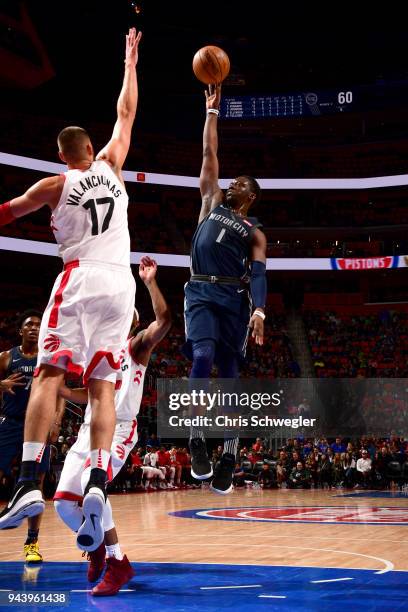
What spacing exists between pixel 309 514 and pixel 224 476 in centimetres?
907

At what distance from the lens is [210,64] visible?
19.0 ft

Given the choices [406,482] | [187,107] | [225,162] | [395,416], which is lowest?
[406,482]

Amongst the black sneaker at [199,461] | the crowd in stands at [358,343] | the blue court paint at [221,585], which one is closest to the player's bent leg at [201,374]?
the black sneaker at [199,461]

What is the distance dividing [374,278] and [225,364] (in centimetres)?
2877

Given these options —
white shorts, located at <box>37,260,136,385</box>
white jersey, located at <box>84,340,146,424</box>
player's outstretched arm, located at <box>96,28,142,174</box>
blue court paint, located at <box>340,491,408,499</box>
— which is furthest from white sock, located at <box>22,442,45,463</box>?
blue court paint, located at <box>340,491,408,499</box>

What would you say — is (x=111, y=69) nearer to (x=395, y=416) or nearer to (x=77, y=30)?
(x=77, y=30)

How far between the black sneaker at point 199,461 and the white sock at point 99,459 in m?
0.85

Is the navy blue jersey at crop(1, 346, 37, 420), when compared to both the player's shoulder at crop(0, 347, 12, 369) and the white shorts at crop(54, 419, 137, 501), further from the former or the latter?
the white shorts at crop(54, 419, 137, 501)

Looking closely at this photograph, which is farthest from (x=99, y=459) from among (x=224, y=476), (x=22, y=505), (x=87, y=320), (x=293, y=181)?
(x=293, y=181)

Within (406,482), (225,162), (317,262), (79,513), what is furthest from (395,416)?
(79,513)

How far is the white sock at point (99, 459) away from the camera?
4.73 meters

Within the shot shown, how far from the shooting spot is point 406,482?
878 inches

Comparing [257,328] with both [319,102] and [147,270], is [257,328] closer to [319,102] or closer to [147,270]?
[147,270]

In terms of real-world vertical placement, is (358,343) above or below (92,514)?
above
